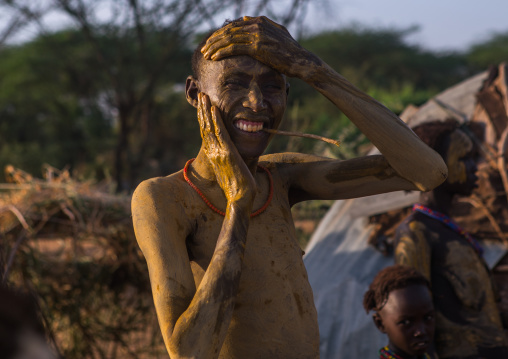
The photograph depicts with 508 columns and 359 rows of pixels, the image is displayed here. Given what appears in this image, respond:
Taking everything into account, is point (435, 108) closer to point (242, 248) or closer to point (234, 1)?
point (242, 248)

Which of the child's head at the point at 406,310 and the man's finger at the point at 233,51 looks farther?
the child's head at the point at 406,310

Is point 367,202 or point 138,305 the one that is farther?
point 138,305

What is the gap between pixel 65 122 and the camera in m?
18.9

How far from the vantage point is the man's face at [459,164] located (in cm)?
332

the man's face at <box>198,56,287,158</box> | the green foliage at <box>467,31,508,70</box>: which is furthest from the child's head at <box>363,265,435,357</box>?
the green foliage at <box>467,31,508,70</box>

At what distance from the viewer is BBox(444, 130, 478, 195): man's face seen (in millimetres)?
3322

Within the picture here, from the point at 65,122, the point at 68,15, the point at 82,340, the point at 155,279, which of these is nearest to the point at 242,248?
the point at 155,279

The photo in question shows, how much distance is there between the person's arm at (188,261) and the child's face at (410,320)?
1261mm

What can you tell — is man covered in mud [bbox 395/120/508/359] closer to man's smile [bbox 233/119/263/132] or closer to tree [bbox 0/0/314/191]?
man's smile [bbox 233/119/263/132]

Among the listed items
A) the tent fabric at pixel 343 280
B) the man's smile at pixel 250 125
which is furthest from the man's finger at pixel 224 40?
the tent fabric at pixel 343 280

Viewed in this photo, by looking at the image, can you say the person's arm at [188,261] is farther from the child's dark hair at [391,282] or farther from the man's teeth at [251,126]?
the child's dark hair at [391,282]

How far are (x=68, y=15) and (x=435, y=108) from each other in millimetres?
9495

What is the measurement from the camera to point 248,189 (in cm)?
198

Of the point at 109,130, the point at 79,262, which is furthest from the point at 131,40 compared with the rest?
the point at 79,262
